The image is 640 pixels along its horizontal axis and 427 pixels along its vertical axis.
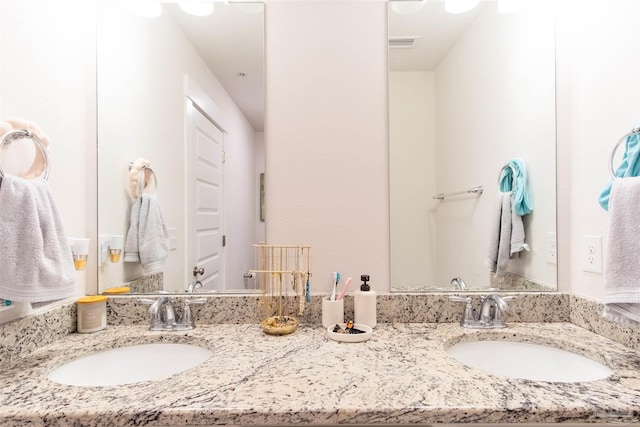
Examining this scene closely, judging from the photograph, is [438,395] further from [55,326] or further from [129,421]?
[55,326]

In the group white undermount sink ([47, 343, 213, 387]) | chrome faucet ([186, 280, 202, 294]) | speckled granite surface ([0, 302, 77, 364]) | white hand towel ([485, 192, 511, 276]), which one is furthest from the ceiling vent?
speckled granite surface ([0, 302, 77, 364])

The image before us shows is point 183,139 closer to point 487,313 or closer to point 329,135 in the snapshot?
point 329,135

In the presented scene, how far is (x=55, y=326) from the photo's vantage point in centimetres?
106

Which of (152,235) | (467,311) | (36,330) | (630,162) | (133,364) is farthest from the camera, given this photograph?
(152,235)

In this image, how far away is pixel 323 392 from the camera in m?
0.73

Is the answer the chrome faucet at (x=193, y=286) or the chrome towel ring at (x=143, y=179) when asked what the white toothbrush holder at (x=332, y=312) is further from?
the chrome towel ring at (x=143, y=179)

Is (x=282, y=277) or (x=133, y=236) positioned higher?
(x=133, y=236)

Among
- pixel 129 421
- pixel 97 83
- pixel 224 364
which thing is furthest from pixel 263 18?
pixel 129 421

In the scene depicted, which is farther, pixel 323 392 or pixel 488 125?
pixel 488 125

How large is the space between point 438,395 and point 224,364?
1.74 ft

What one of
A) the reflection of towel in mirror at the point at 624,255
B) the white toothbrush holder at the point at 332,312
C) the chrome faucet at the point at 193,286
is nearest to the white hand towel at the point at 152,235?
the chrome faucet at the point at 193,286

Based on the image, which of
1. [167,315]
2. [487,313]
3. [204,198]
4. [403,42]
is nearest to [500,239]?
[487,313]

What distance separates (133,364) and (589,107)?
172cm

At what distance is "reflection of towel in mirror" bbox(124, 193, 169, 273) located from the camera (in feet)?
4.22
